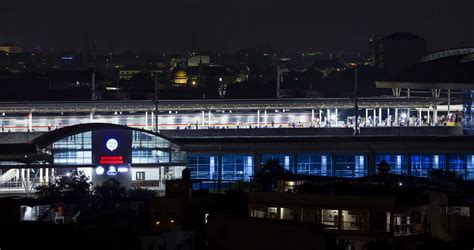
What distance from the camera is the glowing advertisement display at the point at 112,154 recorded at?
98.8 feet

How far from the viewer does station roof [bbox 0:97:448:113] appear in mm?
46812

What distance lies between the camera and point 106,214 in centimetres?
1856

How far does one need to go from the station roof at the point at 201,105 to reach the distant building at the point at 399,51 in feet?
106

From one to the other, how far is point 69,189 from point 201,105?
21753 millimetres

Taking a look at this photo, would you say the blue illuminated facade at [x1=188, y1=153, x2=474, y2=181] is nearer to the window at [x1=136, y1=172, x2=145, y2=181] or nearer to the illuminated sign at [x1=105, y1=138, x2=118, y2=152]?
A: the window at [x1=136, y1=172, x2=145, y2=181]

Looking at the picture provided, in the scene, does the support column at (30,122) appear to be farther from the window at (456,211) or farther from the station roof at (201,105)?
the window at (456,211)

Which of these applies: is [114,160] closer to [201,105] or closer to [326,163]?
[326,163]

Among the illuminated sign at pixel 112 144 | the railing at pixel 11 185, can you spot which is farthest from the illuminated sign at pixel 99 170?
the railing at pixel 11 185

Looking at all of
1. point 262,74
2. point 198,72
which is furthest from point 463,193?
point 262,74

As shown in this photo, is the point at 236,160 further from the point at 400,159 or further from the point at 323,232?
the point at 323,232

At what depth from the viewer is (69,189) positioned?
26.5m

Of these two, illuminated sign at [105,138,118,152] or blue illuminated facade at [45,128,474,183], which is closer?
illuminated sign at [105,138,118,152]

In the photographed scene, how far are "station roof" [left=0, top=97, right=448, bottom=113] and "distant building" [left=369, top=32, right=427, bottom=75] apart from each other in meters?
32.2

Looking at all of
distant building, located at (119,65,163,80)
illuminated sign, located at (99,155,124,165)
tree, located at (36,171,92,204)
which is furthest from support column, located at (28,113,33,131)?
distant building, located at (119,65,163,80)
